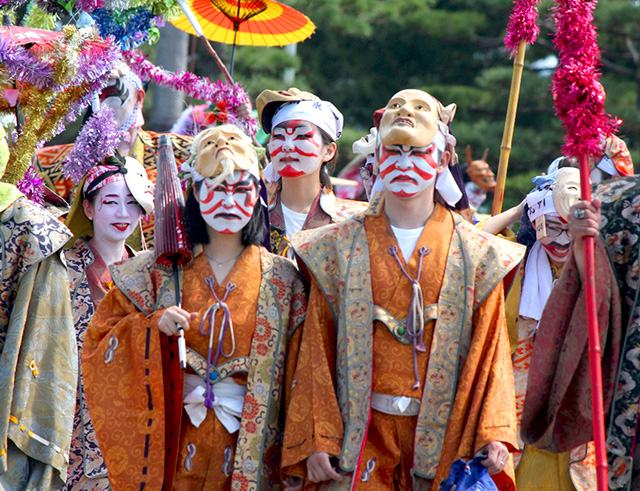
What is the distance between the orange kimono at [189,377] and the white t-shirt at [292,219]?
1245 mm

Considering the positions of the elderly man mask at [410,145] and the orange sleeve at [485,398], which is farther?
the elderly man mask at [410,145]

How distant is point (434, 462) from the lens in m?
6.01

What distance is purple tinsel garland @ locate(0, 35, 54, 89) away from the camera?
6.76m

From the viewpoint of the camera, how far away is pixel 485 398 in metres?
6.01

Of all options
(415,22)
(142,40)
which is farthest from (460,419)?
(415,22)

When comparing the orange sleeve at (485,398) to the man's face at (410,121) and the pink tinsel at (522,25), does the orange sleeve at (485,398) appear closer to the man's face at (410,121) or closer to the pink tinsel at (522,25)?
the man's face at (410,121)

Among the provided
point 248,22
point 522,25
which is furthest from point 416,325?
point 248,22

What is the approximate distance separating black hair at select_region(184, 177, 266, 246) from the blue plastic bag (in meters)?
1.29

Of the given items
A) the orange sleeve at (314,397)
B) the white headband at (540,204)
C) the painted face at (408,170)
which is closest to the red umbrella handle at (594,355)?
the painted face at (408,170)

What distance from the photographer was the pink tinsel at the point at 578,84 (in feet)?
18.2

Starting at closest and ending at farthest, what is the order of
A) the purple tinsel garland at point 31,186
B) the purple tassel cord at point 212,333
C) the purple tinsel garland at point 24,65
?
the purple tassel cord at point 212,333
the purple tinsel garland at point 24,65
the purple tinsel garland at point 31,186

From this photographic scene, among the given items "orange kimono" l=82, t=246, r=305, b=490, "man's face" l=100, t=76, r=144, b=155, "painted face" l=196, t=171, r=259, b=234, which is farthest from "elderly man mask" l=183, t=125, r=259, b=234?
"man's face" l=100, t=76, r=144, b=155

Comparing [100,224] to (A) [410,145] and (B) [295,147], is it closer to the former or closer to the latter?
(B) [295,147]

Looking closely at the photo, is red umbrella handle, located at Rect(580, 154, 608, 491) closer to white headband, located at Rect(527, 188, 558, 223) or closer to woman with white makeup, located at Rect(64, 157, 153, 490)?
white headband, located at Rect(527, 188, 558, 223)
